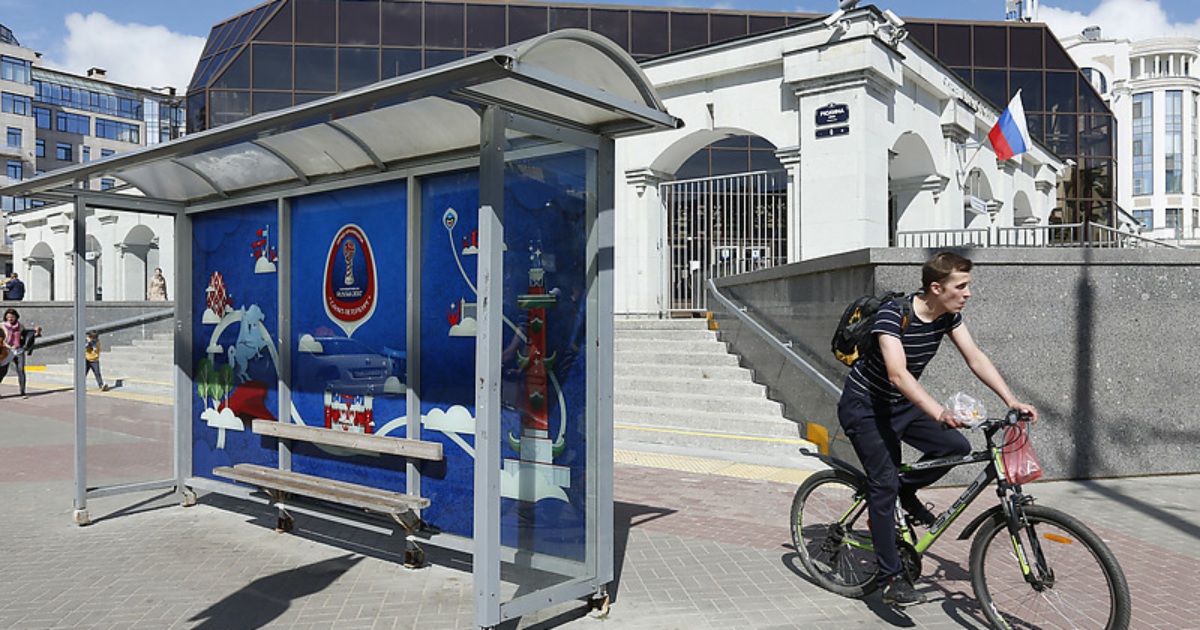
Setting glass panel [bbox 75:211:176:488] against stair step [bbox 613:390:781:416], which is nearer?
glass panel [bbox 75:211:176:488]

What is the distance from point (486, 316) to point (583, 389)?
33.4 inches

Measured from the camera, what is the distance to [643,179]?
1606cm

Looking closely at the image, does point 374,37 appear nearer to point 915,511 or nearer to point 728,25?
point 728,25

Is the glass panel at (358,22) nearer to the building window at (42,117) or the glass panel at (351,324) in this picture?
the glass panel at (351,324)

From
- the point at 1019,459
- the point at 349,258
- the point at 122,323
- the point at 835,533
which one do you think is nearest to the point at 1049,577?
the point at 1019,459

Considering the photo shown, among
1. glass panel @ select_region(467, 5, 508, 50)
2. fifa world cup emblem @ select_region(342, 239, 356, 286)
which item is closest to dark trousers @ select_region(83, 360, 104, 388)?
fifa world cup emblem @ select_region(342, 239, 356, 286)

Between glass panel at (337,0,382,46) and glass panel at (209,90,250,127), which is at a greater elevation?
glass panel at (337,0,382,46)

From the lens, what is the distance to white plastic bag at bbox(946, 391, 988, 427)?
3.84 meters

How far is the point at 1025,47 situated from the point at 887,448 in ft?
119

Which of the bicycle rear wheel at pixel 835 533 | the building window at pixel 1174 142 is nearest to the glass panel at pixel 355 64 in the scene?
the bicycle rear wheel at pixel 835 533

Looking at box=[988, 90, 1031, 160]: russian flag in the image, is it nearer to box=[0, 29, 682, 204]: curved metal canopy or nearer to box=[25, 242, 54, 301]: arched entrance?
box=[0, 29, 682, 204]: curved metal canopy

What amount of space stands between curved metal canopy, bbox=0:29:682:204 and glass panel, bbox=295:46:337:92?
2565 cm

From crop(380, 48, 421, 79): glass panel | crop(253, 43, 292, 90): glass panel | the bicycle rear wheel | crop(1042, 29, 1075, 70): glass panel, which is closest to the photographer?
the bicycle rear wheel

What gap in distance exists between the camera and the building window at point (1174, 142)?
92.6 meters
